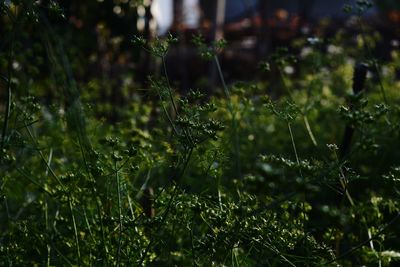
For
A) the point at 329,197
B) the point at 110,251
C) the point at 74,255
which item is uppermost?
the point at 110,251

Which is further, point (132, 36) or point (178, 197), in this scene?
point (132, 36)

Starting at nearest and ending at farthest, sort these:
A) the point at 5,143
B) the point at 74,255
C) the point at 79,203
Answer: the point at 5,143, the point at 79,203, the point at 74,255

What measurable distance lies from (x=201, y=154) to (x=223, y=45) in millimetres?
435

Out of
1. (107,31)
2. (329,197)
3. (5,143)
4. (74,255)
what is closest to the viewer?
(5,143)

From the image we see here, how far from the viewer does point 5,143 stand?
195cm

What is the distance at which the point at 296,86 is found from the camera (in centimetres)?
827

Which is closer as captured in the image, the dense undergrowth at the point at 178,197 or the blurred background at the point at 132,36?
the dense undergrowth at the point at 178,197

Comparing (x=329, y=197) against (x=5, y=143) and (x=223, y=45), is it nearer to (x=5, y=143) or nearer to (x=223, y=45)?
(x=223, y=45)

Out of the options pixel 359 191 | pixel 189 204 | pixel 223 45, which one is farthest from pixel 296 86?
pixel 189 204

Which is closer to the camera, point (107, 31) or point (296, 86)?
point (107, 31)

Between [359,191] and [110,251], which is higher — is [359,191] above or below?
below

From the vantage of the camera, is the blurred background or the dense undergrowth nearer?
the dense undergrowth

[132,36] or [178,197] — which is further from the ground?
[132,36]

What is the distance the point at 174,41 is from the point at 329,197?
6.85 ft
